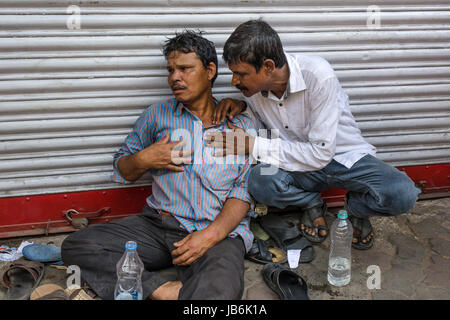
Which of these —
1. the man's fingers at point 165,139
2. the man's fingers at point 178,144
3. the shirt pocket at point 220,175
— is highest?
the man's fingers at point 165,139

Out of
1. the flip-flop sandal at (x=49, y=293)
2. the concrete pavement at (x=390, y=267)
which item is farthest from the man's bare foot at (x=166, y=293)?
the flip-flop sandal at (x=49, y=293)

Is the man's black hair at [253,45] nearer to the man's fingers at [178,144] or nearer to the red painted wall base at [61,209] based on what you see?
the man's fingers at [178,144]

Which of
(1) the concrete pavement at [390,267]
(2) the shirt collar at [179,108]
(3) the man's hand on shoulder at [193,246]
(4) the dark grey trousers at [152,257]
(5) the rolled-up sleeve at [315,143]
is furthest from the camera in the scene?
(2) the shirt collar at [179,108]

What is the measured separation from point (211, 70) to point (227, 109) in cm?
29

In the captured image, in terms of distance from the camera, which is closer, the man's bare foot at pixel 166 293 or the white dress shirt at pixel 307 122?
the man's bare foot at pixel 166 293

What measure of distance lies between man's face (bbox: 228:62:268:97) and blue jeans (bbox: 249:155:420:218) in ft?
1.95

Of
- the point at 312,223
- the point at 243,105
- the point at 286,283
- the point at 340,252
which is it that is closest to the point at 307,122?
the point at 243,105

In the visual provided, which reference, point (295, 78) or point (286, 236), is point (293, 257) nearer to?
point (286, 236)

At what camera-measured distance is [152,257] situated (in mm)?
3215

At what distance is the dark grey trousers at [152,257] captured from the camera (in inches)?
108

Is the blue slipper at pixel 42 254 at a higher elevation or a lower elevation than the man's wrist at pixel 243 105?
lower

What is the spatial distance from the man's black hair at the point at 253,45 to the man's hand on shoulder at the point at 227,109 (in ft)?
1.20

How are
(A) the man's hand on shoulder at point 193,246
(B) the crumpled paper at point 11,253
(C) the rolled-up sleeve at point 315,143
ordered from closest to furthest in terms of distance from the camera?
1. (A) the man's hand on shoulder at point 193,246
2. (C) the rolled-up sleeve at point 315,143
3. (B) the crumpled paper at point 11,253

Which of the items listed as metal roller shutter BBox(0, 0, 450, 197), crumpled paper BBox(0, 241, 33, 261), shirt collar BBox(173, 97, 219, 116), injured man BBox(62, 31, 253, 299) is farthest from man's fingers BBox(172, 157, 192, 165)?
crumpled paper BBox(0, 241, 33, 261)
